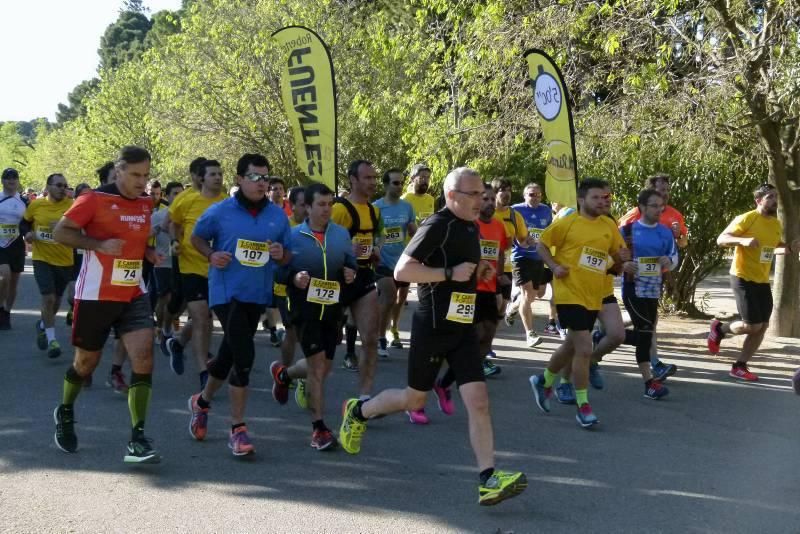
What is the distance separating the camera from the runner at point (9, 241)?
12.0 m

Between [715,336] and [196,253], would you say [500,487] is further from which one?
[715,336]

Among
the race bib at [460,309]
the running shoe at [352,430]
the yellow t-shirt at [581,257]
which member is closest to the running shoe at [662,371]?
the yellow t-shirt at [581,257]

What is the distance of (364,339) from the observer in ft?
24.2

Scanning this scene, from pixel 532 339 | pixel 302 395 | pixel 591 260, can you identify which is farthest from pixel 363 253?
pixel 532 339

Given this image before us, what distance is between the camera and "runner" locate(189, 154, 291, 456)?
6359 mm

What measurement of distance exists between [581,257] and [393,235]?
8.63ft

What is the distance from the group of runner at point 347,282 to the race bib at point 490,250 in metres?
0.01

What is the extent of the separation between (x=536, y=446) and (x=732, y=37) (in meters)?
6.81

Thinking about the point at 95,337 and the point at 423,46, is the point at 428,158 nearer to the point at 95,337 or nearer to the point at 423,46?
the point at 423,46

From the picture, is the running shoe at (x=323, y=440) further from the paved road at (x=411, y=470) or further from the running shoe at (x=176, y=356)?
the running shoe at (x=176, y=356)

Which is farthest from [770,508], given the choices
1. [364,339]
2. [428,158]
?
[428,158]

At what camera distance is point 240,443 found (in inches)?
246

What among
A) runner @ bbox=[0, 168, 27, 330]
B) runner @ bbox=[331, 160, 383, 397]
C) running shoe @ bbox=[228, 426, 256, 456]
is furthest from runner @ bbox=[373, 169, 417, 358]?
runner @ bbox=[0, 168, 27, 330]

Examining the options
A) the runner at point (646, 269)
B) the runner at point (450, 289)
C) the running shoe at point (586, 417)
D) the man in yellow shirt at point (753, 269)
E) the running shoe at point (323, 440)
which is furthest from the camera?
the man in yellow shirt at point (753, 269)
